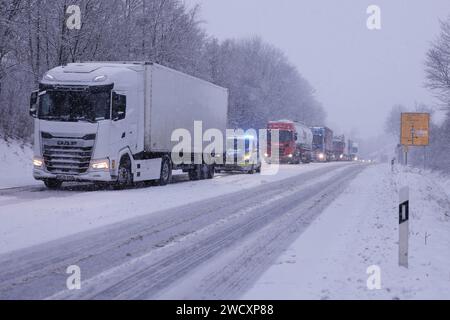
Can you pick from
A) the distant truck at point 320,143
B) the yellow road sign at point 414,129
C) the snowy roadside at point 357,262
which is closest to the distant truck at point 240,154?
the yellow road sign at point 414,129

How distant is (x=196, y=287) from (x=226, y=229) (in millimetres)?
4573

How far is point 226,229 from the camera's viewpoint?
11070 mm

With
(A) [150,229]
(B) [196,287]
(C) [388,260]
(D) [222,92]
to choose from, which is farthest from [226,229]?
(D) [222,92]

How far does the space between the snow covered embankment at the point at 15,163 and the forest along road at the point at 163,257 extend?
1083 cm

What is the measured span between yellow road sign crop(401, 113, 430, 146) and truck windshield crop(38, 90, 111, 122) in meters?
18.6

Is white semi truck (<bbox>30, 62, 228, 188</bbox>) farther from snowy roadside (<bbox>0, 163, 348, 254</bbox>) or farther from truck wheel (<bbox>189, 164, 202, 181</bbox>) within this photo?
truck wheel (<bbox>189, 164, 202, 181</bbox>)

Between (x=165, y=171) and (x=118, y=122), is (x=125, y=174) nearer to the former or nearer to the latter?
(x=118, y=122)

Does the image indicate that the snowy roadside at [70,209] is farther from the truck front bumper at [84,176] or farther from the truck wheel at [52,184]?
the truck wheel at [52,184]

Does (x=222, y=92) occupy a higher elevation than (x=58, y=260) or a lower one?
higher

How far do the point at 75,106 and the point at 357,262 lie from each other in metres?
11.8

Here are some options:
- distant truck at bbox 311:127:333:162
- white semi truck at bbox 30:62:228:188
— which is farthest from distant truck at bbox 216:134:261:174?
distant truck at bbox 311:127:333:162

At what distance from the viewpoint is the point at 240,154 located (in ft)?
103

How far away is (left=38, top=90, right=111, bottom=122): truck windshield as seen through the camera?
56.9ft
